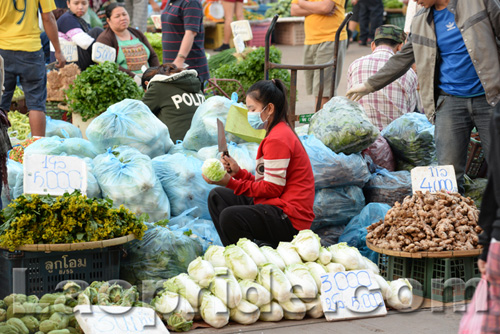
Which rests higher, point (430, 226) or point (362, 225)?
point (430, 226)

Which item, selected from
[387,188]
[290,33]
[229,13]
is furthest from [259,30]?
[387,188]

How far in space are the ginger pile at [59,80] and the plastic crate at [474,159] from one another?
4014 mm

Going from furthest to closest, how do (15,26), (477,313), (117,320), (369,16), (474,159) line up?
(369,16) → (15,26) → (474,159) → (117,320) → (477,313)

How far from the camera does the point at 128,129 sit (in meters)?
5.02

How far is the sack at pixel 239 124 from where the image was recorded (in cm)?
463

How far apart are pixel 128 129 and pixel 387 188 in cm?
197

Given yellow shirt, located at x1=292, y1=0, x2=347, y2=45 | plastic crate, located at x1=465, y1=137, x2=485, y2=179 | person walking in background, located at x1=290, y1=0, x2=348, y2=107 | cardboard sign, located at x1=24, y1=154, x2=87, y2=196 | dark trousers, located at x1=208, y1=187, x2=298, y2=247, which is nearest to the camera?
cardboard sign, located at x1=24, y1=154, x2=87, y2=196

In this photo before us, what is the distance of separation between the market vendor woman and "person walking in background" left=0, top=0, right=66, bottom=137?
97.1 inches

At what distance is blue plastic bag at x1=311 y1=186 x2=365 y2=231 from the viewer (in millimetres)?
5000

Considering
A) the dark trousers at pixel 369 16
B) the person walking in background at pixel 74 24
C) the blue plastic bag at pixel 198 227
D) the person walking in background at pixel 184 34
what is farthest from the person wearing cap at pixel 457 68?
the dark trousers at pixel 369 16

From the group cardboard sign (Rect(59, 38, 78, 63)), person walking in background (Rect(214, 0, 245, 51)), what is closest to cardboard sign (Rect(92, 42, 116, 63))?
cardboard sign (Rect(59, 38, 78, 63))

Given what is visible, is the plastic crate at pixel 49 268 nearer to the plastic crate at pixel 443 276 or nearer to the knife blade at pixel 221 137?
the knife blade at pixel 221 137

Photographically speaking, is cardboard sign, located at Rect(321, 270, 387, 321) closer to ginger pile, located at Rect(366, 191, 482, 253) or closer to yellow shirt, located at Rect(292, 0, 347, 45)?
ginger pile, located at Rect(366, 191, 482, 253)

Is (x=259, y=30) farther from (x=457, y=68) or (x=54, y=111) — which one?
(x=457, y=68)
